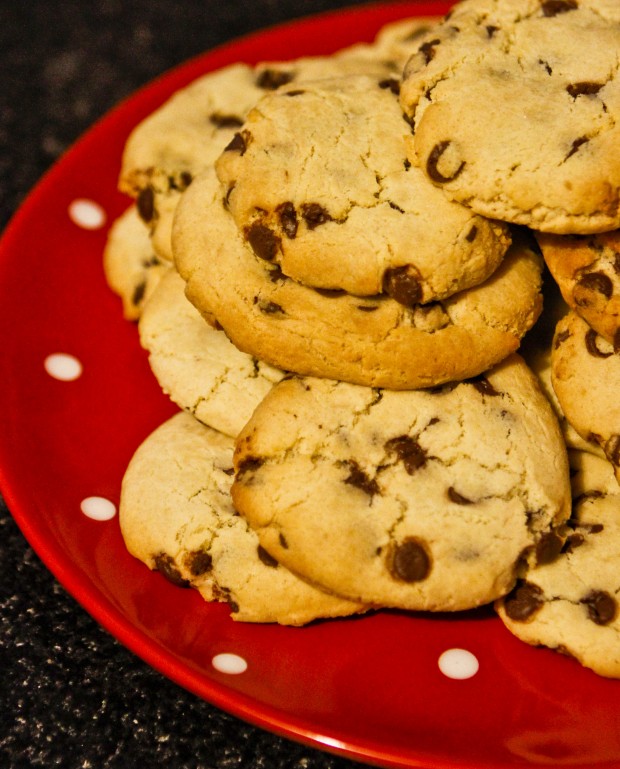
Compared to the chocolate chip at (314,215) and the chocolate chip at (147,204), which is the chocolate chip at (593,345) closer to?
the chocolate chip at (314,215)

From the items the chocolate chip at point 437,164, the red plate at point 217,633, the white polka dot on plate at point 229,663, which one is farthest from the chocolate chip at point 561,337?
the white polka dot on plate at point 229,663

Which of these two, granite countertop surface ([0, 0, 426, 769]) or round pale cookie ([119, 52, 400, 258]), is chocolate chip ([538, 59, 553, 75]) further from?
granite countertop surface ([0, 0, 426, 769])

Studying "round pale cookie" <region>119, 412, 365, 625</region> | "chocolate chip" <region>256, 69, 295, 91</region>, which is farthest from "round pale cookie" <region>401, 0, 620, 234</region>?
"round pale cookie" <region>119, 412, 365, 625</region>

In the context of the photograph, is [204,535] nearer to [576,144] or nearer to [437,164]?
[437,164]

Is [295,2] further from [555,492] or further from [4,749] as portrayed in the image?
[4,749]

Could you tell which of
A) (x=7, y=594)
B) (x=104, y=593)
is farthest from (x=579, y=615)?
(x=7, y=594)

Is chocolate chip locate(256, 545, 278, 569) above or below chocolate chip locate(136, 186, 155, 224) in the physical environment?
below
